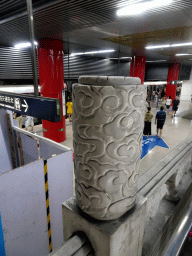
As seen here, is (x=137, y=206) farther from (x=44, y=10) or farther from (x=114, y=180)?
(x=44, y=10)

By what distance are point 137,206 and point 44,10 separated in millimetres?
4332

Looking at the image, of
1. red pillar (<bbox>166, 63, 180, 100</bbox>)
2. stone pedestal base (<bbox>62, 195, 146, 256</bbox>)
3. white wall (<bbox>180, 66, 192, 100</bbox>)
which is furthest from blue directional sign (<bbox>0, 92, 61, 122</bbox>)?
white wall (<bbox>180, 66, 192, 100</bbox>)

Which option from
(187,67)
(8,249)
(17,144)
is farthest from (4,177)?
(187,67)

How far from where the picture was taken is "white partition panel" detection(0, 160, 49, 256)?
2.21 m

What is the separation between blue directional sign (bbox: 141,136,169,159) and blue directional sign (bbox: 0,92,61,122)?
183 inches

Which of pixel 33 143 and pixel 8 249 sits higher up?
pixel 33 143

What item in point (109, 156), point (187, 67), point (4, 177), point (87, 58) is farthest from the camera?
point (187, 67)

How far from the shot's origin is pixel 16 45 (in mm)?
8328

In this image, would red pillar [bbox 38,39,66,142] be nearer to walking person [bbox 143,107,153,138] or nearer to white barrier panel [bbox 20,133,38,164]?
white barrier panel [bbox 20,133,38,164]

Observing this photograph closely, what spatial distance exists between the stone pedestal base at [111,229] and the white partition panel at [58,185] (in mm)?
1573

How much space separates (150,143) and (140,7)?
5.25 metres

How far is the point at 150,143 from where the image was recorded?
7625mm

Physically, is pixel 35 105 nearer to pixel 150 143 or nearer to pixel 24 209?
pixel 24 209

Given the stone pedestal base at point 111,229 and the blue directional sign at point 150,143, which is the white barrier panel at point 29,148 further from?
the blue directional sign at point 150,143
